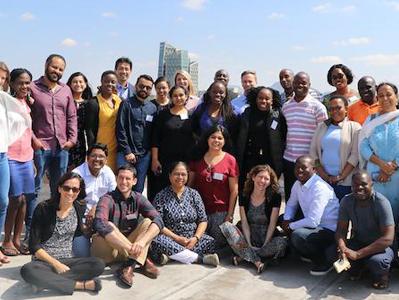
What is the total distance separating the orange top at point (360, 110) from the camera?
17.7 ft

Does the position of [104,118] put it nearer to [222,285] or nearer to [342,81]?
[222,285]

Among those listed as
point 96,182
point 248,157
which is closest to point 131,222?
point 96,182

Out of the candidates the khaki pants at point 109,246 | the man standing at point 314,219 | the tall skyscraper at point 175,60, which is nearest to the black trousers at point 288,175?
the man standing at point 314,219

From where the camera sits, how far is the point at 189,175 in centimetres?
538

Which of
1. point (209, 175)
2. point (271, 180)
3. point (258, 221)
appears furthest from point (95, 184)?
Answer: point (271, 180)

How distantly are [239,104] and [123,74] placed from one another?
5.69 feet

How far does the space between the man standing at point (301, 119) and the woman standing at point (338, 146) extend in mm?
228

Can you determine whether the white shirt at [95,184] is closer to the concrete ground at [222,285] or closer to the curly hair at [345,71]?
the concrete ground at [222,285]

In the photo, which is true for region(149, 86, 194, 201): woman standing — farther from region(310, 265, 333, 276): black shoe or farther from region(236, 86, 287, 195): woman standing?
region(310, 265, 333, 276): black shoe

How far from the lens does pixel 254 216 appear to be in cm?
506

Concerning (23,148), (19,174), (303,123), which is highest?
(303,123)

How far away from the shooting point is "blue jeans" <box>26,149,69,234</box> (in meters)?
5.18

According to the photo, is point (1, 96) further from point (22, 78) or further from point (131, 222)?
point (131, 222)

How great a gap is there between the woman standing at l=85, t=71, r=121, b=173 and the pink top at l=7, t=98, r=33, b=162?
0.81 metres
